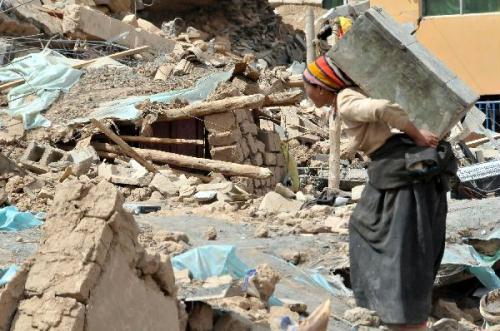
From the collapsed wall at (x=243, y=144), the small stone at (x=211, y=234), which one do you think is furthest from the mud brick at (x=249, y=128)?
the small stone at (x=211, y=234)

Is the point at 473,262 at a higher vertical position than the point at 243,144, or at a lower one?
lower

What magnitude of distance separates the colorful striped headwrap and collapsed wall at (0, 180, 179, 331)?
107 centimetres

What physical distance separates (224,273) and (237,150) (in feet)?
20.7

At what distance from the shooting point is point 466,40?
22.5 meters

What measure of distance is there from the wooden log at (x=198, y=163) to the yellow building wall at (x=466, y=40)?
11.5m

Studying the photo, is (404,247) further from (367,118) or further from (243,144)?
(243,144)

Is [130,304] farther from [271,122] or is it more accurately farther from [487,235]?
[271,122]

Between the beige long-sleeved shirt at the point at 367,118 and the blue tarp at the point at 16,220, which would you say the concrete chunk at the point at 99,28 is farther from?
the beige long-sleeved shirt at the point at 367,118

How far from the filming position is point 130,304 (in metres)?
4.00

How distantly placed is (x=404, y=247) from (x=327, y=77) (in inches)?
34.0

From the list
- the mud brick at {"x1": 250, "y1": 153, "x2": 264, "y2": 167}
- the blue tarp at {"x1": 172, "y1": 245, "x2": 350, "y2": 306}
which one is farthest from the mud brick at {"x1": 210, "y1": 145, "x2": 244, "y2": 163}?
the blue tarp at {"x1": 172, "y1": 245, "x2": 350, "y2": 306}

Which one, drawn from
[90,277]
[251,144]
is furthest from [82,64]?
[90,277]

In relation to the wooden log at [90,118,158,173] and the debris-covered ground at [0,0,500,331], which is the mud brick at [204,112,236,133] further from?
the wooden log at [90,118,158,173]

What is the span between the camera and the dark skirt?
4.34m
